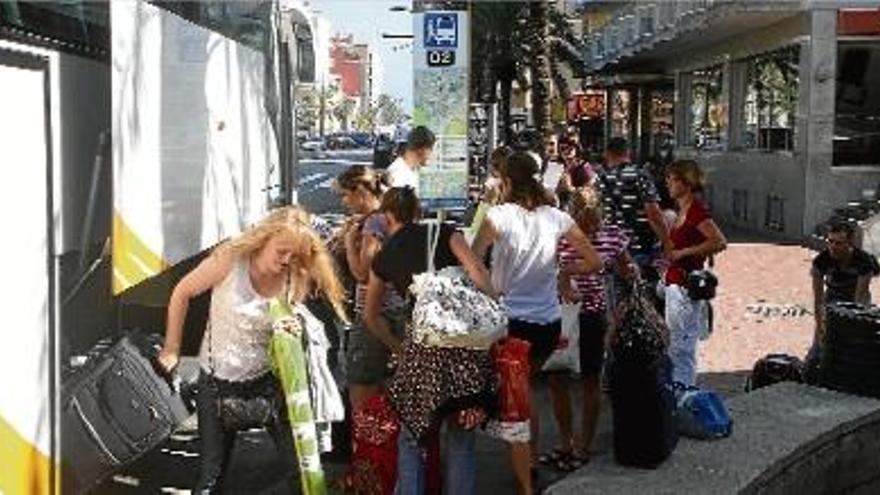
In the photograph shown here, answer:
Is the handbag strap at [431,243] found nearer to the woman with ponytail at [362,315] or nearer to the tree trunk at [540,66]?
the woman with ponytail at [362,315]

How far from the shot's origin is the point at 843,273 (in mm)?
7660

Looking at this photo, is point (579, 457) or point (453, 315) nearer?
point (453, 315)

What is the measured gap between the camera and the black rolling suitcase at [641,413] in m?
5.48

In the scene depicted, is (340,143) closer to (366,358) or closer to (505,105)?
(505,105)

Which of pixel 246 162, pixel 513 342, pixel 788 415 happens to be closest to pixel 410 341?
pixel 513 342

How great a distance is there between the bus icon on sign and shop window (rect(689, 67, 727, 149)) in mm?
20781

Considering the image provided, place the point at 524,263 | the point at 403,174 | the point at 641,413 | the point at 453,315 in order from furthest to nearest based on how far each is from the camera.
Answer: the point at 403,174 < the point at 524,263 < the point at 641,413 < the point at 453,315

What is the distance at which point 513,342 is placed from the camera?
18.0 ft

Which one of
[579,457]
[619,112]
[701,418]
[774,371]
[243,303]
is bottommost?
[579,457]

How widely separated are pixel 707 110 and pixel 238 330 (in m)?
27.4

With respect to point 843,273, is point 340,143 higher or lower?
higher

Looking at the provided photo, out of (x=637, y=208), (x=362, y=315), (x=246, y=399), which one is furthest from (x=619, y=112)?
(x=246, y=399)

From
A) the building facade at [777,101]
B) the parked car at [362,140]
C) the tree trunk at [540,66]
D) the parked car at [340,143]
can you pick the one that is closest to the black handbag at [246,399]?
the building facade at [777,101]

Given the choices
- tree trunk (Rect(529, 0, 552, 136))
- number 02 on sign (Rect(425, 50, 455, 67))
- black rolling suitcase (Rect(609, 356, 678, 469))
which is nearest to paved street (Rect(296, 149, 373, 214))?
tree trunk (Rect(529, 0, 552, 136))
